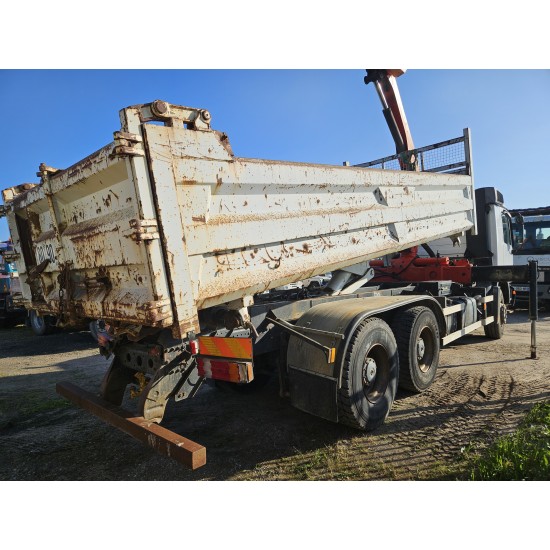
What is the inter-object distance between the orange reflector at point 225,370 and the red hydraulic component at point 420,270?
4171 millimetres

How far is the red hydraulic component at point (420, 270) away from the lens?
6329mm

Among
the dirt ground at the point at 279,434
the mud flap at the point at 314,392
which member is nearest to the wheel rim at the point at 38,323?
the dirt ground at the point at 279,434

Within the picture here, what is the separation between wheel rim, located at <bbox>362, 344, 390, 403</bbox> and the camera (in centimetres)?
336

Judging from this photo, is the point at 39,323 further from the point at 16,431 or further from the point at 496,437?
the point at 496,437

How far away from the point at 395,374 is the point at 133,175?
284 cm

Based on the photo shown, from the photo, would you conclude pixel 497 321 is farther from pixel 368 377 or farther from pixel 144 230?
pixel 144 230

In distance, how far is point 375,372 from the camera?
11.3ft

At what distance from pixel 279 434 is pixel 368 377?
3.12 ft

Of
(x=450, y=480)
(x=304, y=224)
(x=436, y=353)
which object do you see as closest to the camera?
(x=450, y=480)

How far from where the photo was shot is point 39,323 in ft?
35.8

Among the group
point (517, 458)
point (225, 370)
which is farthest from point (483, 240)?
point (225, 370)

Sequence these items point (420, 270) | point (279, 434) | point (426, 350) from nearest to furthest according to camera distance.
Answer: point (279, 434) → point (426, 350) → point (420, 270)

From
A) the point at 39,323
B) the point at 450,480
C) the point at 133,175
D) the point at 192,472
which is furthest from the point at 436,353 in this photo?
the point at 39,323

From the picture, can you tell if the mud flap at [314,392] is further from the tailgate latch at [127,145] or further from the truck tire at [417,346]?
the tailgate latch at [127,145]
